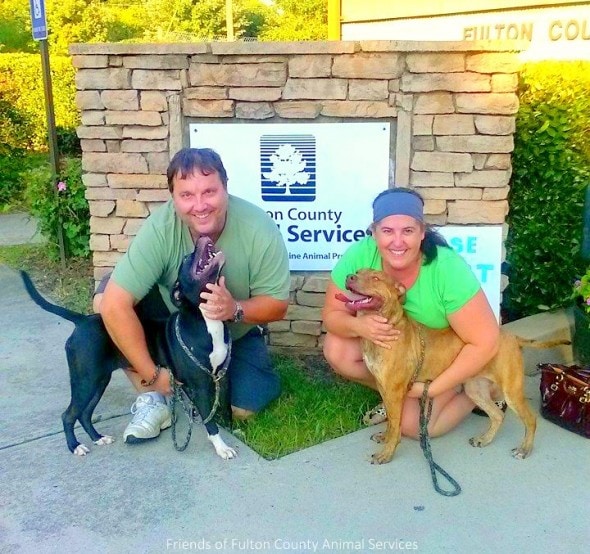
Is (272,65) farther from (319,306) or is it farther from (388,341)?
(388,341)

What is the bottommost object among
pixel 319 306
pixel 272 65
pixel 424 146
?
pixel 319 306

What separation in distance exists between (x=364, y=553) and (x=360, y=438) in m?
0.85

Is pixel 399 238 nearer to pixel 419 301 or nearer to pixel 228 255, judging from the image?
pixel 419 301

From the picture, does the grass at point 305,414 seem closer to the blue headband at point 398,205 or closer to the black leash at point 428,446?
the black leash at point 428,446

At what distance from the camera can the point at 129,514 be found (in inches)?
109

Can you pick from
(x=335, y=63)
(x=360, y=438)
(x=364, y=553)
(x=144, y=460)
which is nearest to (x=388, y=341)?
(x=360, y=438)

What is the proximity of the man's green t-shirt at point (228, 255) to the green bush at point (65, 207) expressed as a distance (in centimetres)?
290

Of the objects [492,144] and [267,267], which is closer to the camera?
[267,267]

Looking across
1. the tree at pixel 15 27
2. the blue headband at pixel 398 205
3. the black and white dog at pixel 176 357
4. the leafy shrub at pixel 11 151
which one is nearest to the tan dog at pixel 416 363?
the blue headband at pixel 398 205

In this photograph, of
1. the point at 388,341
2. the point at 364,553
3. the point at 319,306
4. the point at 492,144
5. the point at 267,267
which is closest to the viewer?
the point at 364,553

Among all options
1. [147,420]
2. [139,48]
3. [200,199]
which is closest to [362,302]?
[200,199]

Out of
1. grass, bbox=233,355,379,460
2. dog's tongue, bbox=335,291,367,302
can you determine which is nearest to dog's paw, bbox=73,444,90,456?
grass, bbox=233,355,379,460

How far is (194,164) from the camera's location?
307 cm

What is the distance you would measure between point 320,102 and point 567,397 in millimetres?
2132
